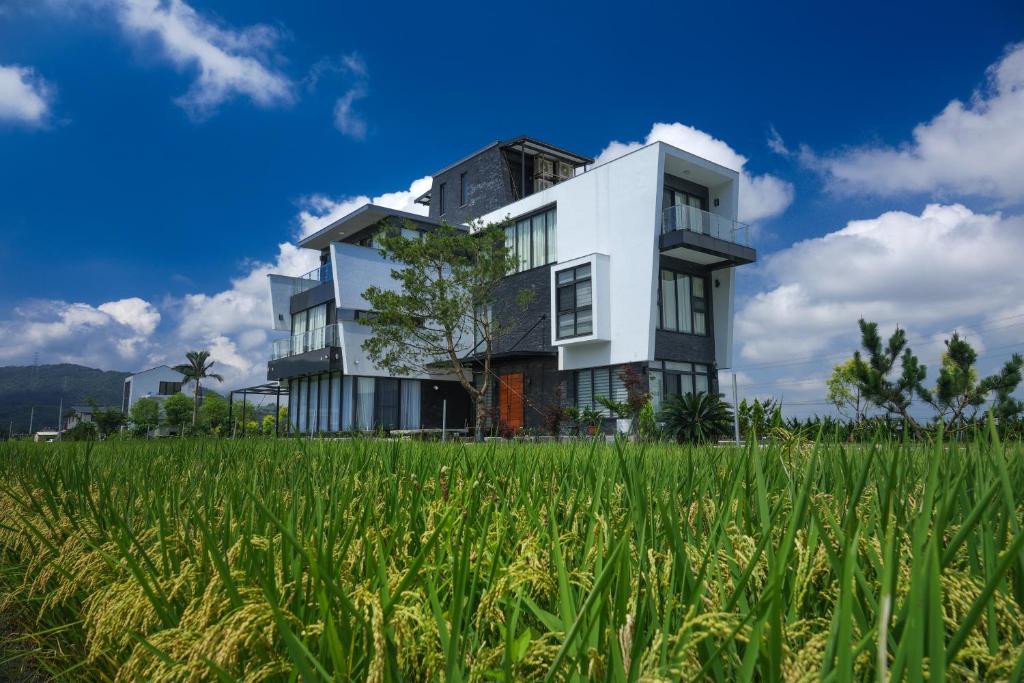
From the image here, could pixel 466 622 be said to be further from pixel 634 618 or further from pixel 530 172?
pixel 530 172

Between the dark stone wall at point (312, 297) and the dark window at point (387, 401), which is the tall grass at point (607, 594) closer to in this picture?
the dark window at point (387, 401)

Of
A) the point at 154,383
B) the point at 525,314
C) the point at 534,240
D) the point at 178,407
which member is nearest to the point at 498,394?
the point at 525,314

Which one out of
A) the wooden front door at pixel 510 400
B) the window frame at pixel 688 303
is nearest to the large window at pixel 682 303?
the window frame at pixel 688 303

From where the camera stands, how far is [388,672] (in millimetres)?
1159

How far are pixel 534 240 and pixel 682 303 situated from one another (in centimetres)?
645

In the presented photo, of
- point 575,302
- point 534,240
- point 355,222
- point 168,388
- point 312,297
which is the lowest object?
point 168,388

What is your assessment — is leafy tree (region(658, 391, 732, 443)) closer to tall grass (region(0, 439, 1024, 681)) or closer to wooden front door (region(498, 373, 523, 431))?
wooden front door (region(498, 373, 523, 431))

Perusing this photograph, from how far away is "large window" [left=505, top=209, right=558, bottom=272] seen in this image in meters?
25.6

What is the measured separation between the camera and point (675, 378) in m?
22.7

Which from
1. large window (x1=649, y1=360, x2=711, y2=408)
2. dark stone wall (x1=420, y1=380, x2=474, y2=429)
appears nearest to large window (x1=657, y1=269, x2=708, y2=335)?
large window (x1=649, y1=360, x2=711, y2=408)

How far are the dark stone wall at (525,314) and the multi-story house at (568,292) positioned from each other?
6 cm

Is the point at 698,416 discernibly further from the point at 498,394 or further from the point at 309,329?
the point at 309,329

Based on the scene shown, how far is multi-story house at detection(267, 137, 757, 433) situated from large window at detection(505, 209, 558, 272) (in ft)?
0.20

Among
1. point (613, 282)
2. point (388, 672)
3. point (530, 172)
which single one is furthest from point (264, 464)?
point (530, 172)
